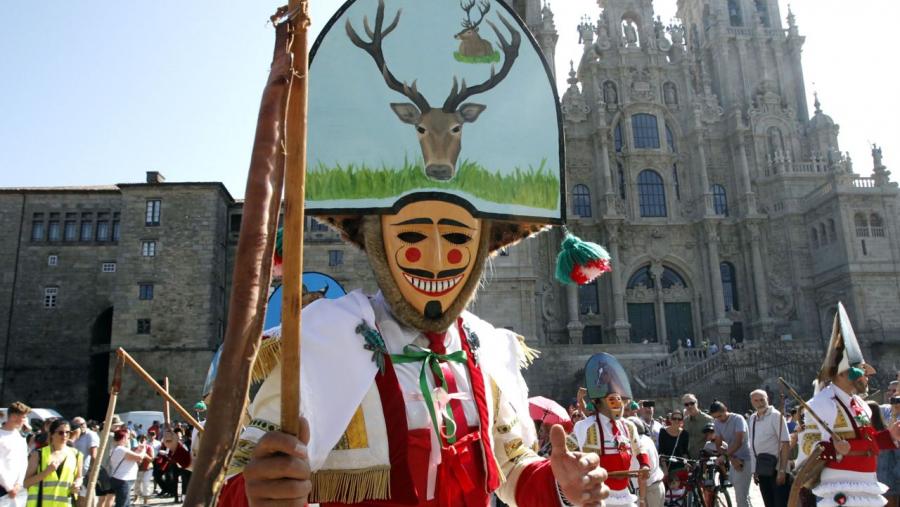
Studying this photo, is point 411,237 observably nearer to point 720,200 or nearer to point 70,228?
point 70,228

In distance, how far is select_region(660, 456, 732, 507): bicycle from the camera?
26.8ft

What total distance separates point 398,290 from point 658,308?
31839 millimetres

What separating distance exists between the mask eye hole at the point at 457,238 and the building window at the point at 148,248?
29228mm

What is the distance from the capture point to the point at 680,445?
904 centimetres

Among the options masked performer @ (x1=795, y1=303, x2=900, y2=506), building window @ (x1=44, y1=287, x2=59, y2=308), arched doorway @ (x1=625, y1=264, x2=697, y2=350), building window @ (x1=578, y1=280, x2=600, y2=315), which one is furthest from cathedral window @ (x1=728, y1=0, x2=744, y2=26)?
building window @ (x1=44, y1=287, x2=59, y2=308)

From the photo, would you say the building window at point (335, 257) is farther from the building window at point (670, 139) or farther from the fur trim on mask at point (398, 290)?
the fur trim on mask at point (398, 290)

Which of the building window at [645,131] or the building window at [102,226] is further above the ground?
the building window at [645,131]

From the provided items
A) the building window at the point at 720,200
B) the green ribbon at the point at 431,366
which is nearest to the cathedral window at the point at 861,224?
the building window at the point at 720,200

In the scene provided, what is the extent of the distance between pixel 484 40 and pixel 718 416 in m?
7.45

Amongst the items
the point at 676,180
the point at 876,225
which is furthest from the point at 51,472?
the point at 876,225

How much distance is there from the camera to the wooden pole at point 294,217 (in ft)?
4.59

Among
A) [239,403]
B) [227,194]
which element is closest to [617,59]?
[227,194]

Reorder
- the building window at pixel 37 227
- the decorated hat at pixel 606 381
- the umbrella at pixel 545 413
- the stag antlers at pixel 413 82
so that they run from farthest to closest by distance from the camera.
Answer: the building window at pixel 37 227 → the umbrella at pixel 545 413 → the decorated hat at pixel 606 381 → the stag antlers at pixel 413 82

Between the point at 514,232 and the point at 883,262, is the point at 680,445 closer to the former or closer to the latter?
the point at 514,232
